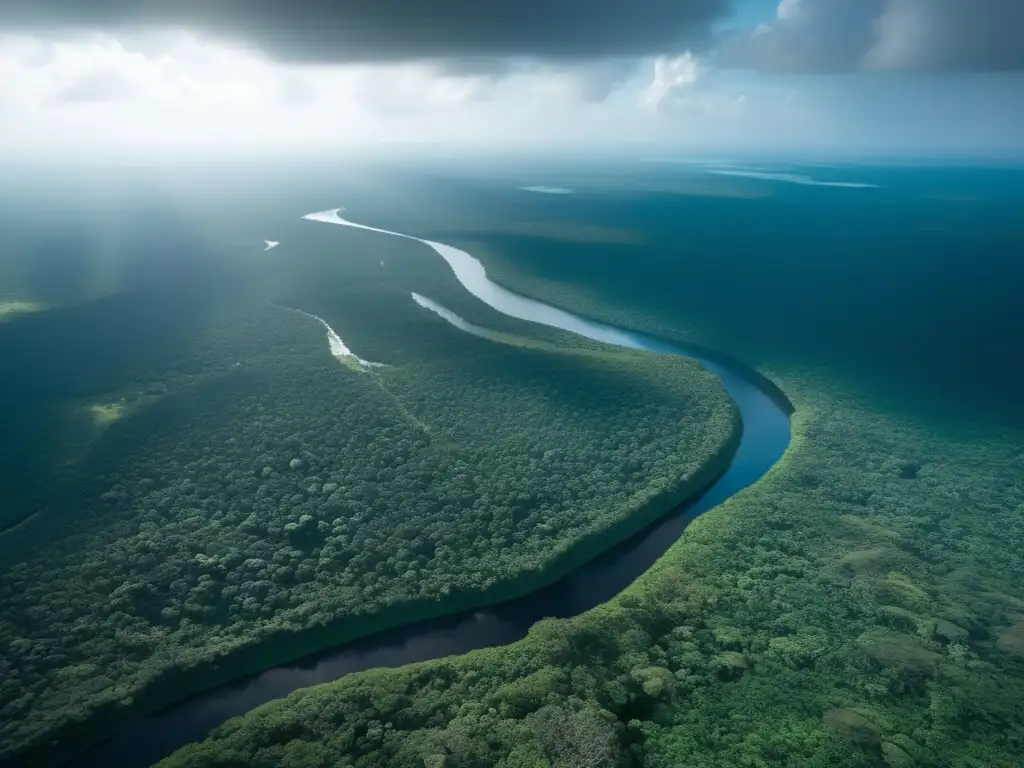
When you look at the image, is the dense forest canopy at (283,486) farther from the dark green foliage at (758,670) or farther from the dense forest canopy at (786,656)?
the dark green foliage at (758,670)

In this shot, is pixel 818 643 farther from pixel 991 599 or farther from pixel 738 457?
pixel 738 457

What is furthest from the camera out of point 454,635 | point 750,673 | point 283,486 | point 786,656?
point 283,486

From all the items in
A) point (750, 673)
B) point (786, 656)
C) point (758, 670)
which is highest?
point (786, 656)

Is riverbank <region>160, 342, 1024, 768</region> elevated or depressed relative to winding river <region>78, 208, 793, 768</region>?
elevated

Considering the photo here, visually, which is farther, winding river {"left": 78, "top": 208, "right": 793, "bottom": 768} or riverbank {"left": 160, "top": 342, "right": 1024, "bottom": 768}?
winding river {"left": 78, "top": 208, "right": 793, "bottom": 768}

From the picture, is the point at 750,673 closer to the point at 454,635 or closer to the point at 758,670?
the point at 758,670

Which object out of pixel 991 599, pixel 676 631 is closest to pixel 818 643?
pixel 676 631

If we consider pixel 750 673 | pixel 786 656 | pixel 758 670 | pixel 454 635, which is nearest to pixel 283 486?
pixel 454 635

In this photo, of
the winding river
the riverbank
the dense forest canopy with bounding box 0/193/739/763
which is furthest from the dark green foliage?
the dense forest canopy with bounding box 0/193/739/763

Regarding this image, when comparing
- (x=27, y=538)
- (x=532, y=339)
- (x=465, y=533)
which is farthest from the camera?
(x=532, y=339)

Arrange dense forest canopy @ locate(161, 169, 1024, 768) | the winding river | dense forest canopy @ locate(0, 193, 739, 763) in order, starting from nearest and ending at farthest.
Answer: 1. dense forest canopy @ locate(161, 169, 1024, 768)
2. the winding river
3. dense forest canopy @ locate(0, 193, 739, 763)

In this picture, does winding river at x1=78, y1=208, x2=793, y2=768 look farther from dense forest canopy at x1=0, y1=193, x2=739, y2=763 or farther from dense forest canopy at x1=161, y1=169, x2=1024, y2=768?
dense forest canopy at x1=161, y1=169, x2=1024, y2=768
